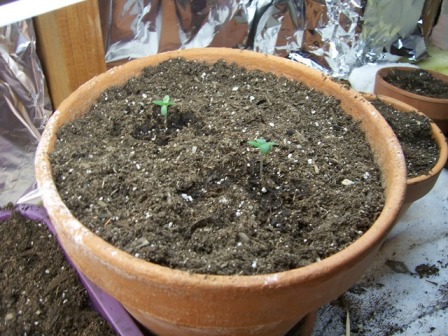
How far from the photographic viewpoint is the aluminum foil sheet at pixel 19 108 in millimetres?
1201

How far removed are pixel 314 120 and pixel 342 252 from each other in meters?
0.37

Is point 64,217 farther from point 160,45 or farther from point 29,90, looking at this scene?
point 160,45

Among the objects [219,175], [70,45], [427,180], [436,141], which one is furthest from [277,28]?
[219,175]

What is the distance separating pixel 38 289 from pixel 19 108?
0.49m

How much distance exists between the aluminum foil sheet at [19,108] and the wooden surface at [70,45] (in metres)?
0.03

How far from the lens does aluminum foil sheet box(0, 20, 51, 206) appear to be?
1.20 m

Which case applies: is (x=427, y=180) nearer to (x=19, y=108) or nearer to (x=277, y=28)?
(x=277, y=28)

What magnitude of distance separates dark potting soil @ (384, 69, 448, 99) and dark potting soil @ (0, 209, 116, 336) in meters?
1.50

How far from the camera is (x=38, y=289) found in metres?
1.14

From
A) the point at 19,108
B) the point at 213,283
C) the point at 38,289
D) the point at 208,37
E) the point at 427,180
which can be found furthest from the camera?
the point at 208,37


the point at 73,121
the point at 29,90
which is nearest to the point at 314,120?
the point at 73,121

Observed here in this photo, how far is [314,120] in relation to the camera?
1007 mm

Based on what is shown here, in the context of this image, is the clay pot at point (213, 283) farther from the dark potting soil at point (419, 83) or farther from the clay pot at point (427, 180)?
the dark potting soil at point (419, 83)

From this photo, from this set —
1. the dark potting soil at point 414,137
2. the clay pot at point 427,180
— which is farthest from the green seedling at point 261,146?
the dark potting soil at point 414,137
